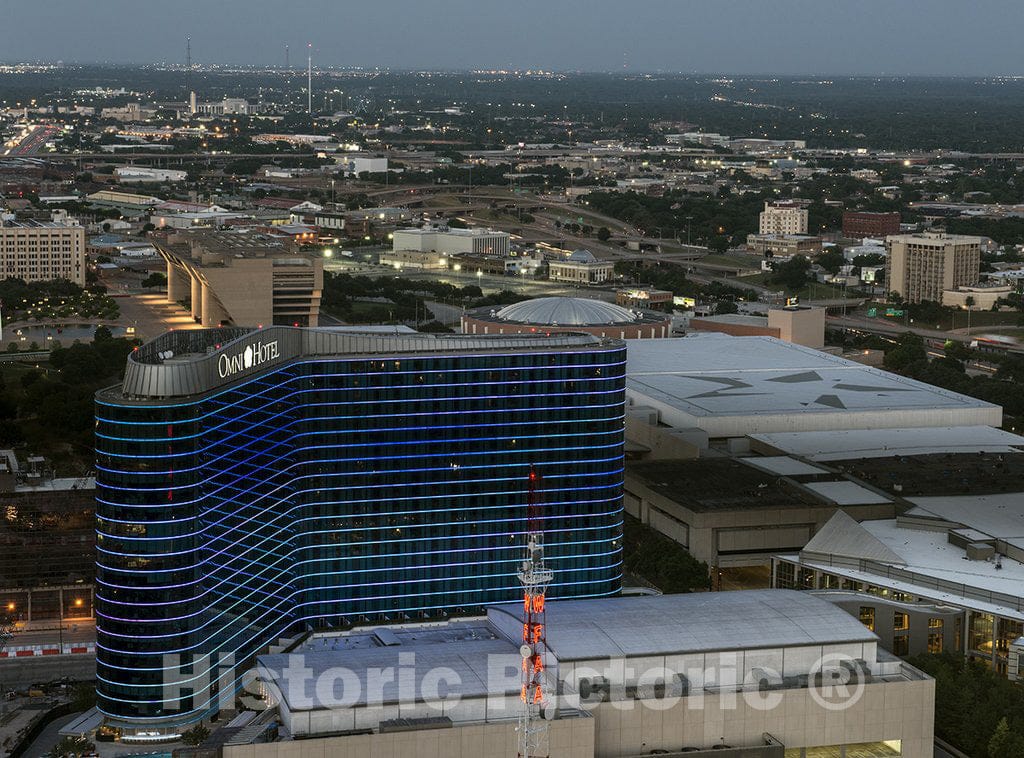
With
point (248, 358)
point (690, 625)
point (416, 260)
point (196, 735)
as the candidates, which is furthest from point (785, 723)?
point (416, 260)

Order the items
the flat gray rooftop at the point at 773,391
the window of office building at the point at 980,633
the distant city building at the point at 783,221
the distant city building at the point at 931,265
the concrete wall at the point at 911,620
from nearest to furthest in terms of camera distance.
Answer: the concrete wall at the point at 911,620 < the window of office building at the point at 980,633 < the flat gray rooftop at the point at 773,391 < the distant city building at the point at 931,265 < the distant city building at the point at 783,221

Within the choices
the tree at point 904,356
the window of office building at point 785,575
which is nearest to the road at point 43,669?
the window of office building at point 785,575

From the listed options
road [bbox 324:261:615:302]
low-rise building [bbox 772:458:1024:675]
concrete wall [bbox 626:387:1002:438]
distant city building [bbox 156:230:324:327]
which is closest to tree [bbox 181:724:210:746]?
low-rise building [bbox 772:458:1024:675]

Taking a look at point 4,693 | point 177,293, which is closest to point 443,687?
point 4,693

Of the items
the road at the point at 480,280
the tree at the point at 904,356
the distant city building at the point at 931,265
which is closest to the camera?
the tree at the point at 904,356

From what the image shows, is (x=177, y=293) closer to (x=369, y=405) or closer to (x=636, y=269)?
(x=636, y=269)

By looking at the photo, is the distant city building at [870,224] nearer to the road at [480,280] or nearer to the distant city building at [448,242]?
the distant city building at [448,242]

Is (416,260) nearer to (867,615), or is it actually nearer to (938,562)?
(938,562)

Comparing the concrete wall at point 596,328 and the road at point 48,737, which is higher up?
the concrete wall at point 596,328
